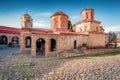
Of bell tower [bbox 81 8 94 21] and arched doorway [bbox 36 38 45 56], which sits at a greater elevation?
bell tower [bbox 81 8 94 21]

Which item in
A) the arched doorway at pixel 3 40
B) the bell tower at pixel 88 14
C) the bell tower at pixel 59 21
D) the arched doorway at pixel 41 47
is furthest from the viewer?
the arched doorway at pixel 3 40

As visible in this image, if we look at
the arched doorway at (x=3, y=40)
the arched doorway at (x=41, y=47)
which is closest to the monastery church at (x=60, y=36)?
the arched doorway at (x=41, y=47)

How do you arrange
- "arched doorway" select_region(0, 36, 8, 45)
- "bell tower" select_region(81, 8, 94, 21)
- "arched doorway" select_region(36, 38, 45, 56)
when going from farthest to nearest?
"arched doorway" select_region(0, 36, 8, 45) → "bell tower" select_region(81, 8, 94, 21) → "arched doorway" select_region(36, 38, 45, 56)

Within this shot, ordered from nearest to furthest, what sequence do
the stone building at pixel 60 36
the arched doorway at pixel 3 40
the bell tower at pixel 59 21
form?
the stone building at pixel 60 36
the bell tower at pixel 59 21
the arched doorway at pixel 3 40

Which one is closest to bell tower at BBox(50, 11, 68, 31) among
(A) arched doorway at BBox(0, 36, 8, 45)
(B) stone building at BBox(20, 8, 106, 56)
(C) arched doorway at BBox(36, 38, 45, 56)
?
(B) stone building at BBox(20, 8, 106, 56)

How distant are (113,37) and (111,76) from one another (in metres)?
31.8

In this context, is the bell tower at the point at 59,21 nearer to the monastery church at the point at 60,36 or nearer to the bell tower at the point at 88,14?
the monastery church at the point at 60,36

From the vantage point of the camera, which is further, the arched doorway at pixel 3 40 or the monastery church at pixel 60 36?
the arched doorway at pixel 3 40

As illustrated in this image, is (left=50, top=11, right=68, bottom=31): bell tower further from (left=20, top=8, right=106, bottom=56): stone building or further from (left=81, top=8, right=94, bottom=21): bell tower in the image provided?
(left=81, top=8, right=94, bottom=21): bell tower

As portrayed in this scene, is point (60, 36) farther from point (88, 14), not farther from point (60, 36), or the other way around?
point (88, 14)

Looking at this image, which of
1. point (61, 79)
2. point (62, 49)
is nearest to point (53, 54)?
point (62, 49)

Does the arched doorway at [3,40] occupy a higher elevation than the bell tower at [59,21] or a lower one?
lower

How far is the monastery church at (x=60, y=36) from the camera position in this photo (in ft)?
63.8

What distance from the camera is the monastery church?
19453mm
